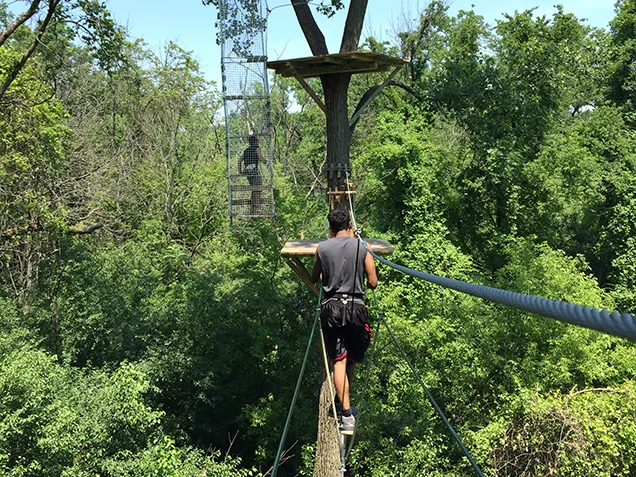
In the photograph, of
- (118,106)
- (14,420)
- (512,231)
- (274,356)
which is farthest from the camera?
(118,106)

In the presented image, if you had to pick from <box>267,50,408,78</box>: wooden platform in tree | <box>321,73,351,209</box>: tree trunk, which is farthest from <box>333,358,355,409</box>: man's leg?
<box>267,50,408,78</box>: wooden platform in tree

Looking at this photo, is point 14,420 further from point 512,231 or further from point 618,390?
point 512,231

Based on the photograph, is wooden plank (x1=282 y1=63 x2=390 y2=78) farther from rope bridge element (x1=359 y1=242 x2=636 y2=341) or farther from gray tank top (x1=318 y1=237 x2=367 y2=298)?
rope bridge element (x1=359 y1=242 x2=636 y2=341)

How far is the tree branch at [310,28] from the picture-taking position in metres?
6.66

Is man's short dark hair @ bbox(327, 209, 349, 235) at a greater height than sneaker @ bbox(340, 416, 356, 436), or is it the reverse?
man's short dark hair @ bbox(327, 209, 349, 235)

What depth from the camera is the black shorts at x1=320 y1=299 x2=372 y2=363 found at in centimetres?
359

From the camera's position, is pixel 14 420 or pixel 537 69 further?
pixel 537 69

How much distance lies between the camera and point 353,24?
6.76 m

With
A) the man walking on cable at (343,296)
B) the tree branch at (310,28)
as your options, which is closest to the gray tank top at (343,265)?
the man walking on cable at (343,296)

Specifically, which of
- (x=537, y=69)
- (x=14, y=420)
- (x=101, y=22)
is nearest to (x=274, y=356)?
(x=14, y=420)

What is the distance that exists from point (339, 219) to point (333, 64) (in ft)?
10.6

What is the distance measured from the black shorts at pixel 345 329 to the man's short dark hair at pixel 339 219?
49 cm

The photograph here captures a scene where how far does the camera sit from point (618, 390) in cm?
933

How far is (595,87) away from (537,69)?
7.16m
